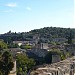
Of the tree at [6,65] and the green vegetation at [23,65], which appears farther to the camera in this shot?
the green vegetation at [23,65]

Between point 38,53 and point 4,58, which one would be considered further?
point 38,53

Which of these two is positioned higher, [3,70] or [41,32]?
[41,32]

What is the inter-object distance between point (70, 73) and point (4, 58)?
8169mm

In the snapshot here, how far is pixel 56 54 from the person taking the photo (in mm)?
28578

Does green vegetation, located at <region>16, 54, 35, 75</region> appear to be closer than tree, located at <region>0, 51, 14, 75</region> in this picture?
No

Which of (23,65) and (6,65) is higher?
(6,65)

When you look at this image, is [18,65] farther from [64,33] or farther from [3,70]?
[64,33]

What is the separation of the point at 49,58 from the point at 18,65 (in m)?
5.68

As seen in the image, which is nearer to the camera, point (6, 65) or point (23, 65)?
point (6, 65)

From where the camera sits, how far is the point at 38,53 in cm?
3800

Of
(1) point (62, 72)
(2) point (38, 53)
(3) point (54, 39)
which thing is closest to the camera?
(1) point (62, 72)

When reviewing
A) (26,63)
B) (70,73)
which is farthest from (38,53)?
(70,73)

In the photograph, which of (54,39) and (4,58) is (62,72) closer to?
(4,58)

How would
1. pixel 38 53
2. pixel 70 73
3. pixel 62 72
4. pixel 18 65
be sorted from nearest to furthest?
1. pixel 62 72
2. pixel 70 73
3. pixel 18 65
4. pixel 38 53
